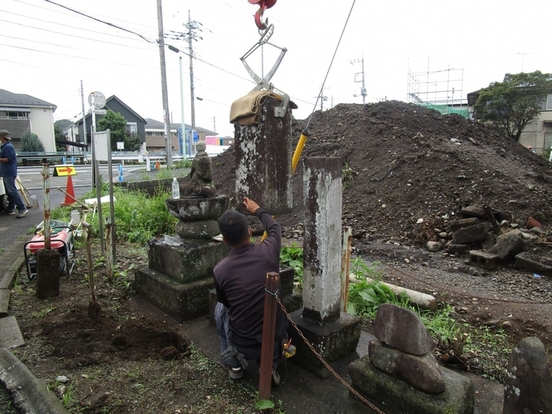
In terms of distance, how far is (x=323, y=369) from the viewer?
9.46ft

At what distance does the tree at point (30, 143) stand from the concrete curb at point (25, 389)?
34.9 meters

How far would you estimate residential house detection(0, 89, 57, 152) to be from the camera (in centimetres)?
3394

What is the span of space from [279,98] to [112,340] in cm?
270

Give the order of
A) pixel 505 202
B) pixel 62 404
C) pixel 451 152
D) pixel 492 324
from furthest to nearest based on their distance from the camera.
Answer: pixel 451 152, pixel 505 202, pixel 492 324, pixel 62 404

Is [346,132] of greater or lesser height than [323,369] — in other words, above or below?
above

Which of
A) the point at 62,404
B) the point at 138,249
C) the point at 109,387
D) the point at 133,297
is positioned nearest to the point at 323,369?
the point at 109,387

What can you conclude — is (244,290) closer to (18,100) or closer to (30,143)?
(30,143)

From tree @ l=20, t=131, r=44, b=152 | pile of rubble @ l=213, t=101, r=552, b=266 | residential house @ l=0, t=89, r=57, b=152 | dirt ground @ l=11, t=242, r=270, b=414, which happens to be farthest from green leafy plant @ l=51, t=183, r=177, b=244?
residential house @ l=0, t=89, r=57, b=152

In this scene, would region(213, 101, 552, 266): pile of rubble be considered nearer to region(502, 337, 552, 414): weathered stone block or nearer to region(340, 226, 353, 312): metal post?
region(340, 226, 353, 312): metal post

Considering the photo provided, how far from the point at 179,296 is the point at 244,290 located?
4.89 feet

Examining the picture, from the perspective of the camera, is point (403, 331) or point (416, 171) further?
point (416, 171)

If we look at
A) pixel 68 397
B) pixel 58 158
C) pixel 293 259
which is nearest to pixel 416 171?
pixel 293 259

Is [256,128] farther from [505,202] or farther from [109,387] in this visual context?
[505,202]

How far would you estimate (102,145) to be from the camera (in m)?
5.50
